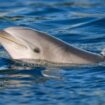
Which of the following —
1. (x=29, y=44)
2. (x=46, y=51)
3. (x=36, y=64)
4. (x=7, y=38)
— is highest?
(x=7, y=38)

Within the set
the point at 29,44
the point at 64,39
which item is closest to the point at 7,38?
the point at 29,44

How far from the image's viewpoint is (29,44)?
11609 mm

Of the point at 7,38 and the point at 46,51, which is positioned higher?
the point at 7,38

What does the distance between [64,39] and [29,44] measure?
11.4 ft

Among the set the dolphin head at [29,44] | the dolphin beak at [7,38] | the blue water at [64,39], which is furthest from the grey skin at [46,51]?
the blue water at [64,39]

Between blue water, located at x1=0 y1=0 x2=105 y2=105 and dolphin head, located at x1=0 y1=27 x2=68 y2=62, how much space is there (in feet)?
1.63

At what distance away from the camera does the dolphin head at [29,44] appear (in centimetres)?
1138

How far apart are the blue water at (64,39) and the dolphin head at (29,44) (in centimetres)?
50

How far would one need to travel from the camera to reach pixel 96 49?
1357 centimetres

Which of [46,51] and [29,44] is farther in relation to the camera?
[46,51]

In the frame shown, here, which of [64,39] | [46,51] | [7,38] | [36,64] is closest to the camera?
[7,38]

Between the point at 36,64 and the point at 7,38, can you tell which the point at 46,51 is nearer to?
the point at 36,64

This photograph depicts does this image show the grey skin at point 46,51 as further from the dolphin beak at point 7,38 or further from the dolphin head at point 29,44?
the dolphin beak at point 7,38

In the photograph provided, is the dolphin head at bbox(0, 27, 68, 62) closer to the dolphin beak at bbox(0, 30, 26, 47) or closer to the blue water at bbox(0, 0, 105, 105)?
the dolphin beak at bbox(0, 30, 26, 47)
